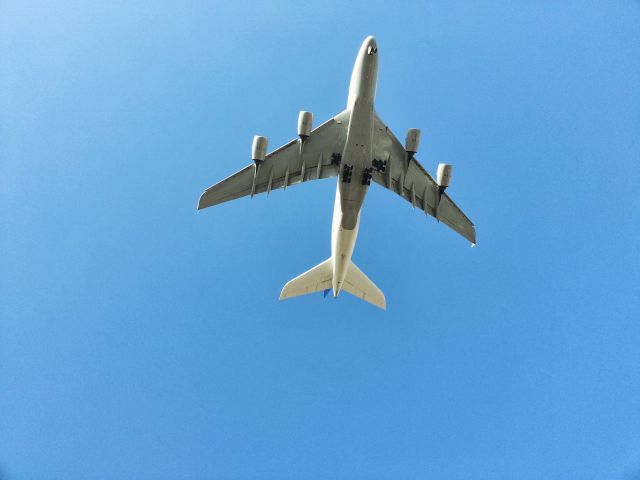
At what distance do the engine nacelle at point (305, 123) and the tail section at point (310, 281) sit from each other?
9922 millimetres

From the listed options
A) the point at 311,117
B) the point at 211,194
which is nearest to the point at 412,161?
the point at 311,117

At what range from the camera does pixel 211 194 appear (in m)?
26.1

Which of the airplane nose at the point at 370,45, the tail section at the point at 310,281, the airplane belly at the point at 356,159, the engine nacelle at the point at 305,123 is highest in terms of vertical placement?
the airplane nose at the point at 370,45

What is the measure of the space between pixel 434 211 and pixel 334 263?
7.52 meters

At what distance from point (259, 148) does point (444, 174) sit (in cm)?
1142

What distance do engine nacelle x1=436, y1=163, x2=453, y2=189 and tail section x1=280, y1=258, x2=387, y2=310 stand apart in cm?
877

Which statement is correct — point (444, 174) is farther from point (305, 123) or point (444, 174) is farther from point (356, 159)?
point (305, 123)

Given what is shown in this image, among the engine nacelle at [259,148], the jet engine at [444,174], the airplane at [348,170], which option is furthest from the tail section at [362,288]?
the engine nacelle at [259,148]

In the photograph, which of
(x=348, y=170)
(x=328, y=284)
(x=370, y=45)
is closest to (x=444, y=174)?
(x=348, y=170)

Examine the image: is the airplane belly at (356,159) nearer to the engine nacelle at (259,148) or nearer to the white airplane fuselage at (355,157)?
the white airplane fuselage at (355,157)

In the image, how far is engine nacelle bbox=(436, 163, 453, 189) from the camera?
27.1 m

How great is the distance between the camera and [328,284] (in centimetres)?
3152

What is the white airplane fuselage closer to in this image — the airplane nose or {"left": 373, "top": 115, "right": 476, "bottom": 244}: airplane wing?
the airplane nose

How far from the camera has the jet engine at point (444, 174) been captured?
2711 cm
